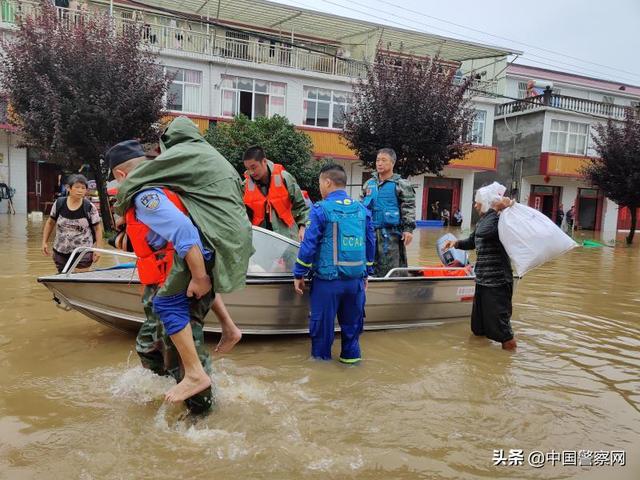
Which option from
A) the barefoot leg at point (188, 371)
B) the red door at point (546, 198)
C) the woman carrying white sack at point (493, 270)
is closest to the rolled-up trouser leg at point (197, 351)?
the barefoot leg at point (188, 371)

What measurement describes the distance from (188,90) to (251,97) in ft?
8.97

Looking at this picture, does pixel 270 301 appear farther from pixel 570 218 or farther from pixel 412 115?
pixel 570 218

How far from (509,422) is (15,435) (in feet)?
10.3

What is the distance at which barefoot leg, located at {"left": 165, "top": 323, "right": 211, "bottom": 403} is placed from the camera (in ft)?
9.53

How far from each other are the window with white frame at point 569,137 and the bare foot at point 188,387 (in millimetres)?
30035

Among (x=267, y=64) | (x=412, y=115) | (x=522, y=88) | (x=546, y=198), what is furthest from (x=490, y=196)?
(x=522, y=88)

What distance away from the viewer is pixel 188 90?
71.2 ft

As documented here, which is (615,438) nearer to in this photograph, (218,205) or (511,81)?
(218,205)

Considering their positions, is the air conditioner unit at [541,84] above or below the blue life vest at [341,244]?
above

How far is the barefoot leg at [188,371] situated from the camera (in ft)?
9.53

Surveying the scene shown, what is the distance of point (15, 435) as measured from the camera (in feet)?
10.1

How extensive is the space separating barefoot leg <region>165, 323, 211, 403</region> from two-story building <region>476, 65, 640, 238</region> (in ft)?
92.7

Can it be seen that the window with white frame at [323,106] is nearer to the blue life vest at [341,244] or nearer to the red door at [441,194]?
the red door at [441,194]

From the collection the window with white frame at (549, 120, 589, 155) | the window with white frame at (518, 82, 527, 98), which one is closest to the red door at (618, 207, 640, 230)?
the window with white frame at (549, 120, 589, 155)
